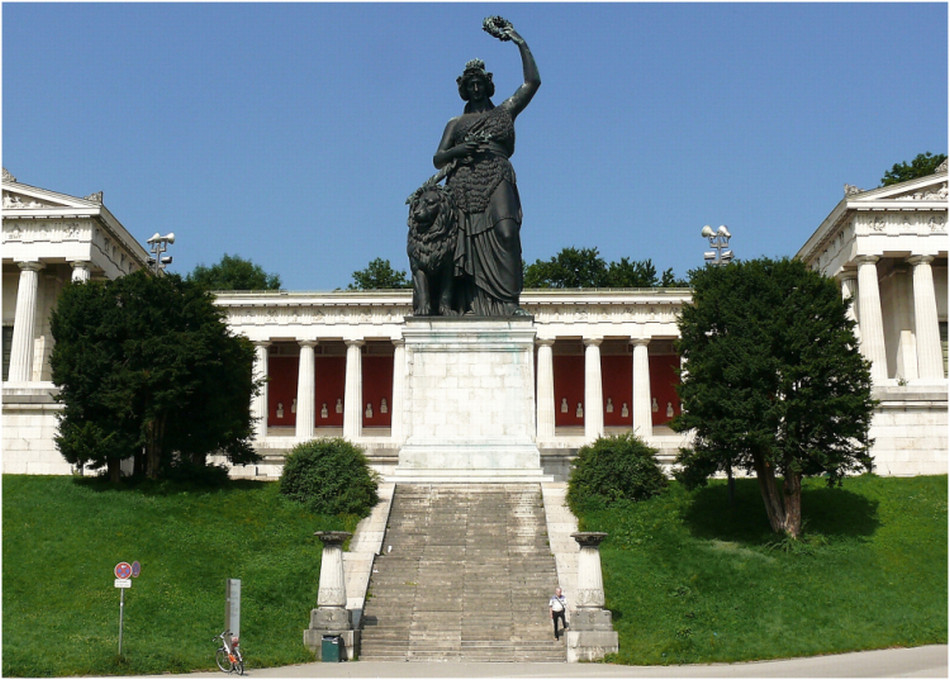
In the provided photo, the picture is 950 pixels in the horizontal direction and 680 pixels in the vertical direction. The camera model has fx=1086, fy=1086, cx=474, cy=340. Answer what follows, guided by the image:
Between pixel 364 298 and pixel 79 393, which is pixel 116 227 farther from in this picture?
pixel 79 393

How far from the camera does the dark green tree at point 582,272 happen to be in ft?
266

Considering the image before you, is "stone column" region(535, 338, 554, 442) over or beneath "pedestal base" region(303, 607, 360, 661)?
over

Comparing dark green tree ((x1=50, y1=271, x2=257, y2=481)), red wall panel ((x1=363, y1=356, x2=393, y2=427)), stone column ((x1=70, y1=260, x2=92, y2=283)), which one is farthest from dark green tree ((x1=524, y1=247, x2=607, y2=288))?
dark green tree ((x1=50, y1=271, x2=257, y2=481))

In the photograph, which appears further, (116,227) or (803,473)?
(116,227)

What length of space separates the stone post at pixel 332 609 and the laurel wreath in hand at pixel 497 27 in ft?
54.8

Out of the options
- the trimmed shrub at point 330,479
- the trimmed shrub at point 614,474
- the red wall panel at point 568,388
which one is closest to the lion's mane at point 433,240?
the trimmed shrub at point 330,479

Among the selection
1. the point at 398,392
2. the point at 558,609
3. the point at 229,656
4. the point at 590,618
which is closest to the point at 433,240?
the point at 558,609

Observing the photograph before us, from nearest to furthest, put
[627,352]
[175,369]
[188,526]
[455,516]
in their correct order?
[455,516], [188,526], [175,369], [627,352]

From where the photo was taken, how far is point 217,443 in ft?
113

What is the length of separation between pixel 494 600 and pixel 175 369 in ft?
48.8

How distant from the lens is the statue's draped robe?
1227 inches

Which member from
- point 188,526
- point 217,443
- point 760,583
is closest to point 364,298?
point 217,443

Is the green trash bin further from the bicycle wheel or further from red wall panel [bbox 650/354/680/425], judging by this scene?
red wall panel [bbox 650/354/680/425]

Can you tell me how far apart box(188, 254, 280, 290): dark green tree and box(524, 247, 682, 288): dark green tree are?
22649 millimetres
